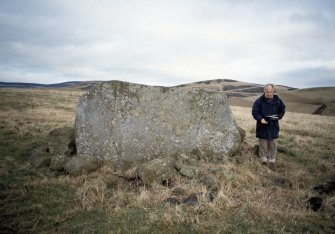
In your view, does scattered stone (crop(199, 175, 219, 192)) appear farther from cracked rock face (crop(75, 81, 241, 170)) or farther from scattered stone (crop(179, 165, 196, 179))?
cracked rock face (crop(75, 81, 241, 170))

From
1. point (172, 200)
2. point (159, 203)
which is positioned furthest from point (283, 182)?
point (159, 203)

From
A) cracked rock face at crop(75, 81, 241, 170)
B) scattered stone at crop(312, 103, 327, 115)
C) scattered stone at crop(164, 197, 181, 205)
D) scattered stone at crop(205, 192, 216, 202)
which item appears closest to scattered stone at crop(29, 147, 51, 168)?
cracked rock face at crop(75, 81, 241, 170)

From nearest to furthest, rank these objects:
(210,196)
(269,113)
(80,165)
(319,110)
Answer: (210,196)
(80,165)
(269,113)
(319,110)

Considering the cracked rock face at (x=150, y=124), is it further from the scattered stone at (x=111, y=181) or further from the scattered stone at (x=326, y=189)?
the scattered stone at (x=326, y=189)

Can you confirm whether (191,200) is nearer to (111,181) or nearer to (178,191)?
(178,191)

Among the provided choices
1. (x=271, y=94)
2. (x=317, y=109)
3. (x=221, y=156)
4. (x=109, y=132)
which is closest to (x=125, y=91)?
(x=109, y=132)

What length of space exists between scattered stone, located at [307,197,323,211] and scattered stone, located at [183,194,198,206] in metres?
2.43

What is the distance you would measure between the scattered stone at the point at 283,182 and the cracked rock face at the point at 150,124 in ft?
6.18

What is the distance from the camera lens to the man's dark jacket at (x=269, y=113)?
9.52 meters

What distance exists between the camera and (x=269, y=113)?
9523mm

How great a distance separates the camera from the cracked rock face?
29.8 feet

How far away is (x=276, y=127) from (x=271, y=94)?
1075 millimetres

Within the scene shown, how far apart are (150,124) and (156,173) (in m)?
2.30

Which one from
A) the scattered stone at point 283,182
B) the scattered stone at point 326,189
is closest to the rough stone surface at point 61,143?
the scattered stone at point 283,182
